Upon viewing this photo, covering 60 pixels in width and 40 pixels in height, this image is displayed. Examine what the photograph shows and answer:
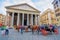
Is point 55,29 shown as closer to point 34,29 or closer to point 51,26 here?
point 51,26

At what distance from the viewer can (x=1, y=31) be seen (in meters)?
3.25

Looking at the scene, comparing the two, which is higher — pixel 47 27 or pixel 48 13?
pixel 48 13

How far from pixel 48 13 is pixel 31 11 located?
35.6 ft

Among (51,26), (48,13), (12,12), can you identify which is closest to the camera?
(48,13)

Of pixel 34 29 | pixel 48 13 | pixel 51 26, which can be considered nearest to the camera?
pixel 48 13

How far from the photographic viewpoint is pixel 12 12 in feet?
45.4

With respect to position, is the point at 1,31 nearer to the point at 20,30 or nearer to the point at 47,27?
the point at 20,30

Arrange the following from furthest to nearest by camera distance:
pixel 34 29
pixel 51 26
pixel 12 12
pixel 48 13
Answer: pixel 12 12, pixel 34 29, pixel 51 26, pixel 48 13

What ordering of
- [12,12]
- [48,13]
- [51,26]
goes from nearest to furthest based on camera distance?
[48,13] < [51,26] < [12,12]

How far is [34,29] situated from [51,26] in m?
0.78

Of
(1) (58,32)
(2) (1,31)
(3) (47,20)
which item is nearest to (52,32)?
(1) (58,32)

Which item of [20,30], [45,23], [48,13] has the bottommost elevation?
[20,30]

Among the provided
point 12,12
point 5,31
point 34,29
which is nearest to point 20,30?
point 34,29

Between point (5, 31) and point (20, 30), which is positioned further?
point (20, 30)
